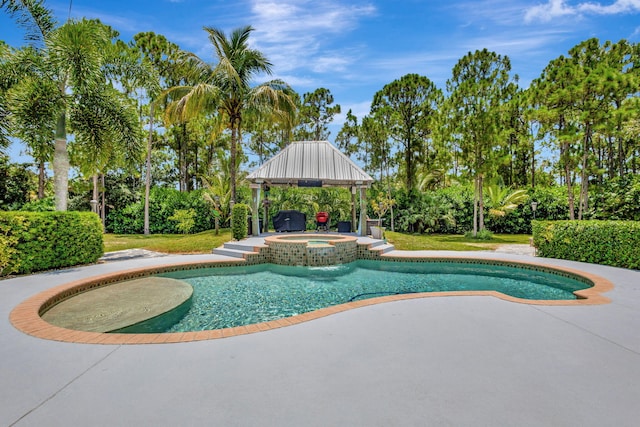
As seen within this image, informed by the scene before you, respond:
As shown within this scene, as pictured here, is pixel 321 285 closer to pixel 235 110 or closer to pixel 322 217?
pixel 322 217

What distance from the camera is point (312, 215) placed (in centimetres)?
1844

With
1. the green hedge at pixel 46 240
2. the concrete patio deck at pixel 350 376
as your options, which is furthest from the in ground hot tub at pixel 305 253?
the concrete patio deck at pixel 350 376

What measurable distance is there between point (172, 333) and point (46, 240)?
6.02 m

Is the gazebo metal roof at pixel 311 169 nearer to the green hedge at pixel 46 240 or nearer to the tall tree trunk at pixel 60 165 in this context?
the tall tree trunk at pixel 60 165

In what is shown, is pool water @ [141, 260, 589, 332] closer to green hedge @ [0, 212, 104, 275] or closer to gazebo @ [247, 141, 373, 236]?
green hedge @ [0, 212, 104, 275]

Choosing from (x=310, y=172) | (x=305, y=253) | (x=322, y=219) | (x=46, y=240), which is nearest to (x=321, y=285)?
(x=305, y=253)

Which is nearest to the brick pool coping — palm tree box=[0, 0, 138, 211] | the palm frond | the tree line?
palm tree box=[0, 0, 138, 211]

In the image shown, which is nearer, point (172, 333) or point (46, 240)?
point (172, 333)

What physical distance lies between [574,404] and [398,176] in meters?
24.9

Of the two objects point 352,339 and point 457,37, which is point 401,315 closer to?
point 352,339

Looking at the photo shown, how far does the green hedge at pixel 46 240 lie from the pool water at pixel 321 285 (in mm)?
2363

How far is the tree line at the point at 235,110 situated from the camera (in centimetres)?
878

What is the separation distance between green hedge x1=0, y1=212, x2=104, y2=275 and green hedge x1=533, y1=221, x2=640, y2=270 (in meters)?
13.1

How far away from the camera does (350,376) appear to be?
9.11 feet
